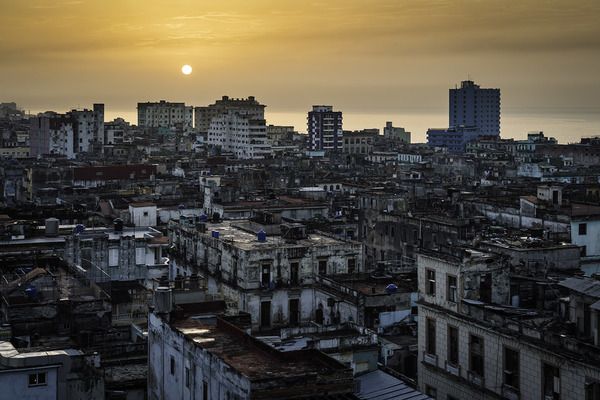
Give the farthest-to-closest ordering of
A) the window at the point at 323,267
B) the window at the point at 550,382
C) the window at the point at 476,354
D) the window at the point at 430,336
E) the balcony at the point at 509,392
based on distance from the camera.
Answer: the window at the point at 323,267, the window at the point at 430,336, the window at the point at 476,354, the balcony at the point at 509,392, the window at the point at 550,382

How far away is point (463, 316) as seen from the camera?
37438 millimetres

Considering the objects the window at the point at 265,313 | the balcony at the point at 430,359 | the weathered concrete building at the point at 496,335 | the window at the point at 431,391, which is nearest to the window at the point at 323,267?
the window at the point at 265,313

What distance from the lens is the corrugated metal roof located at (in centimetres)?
3347

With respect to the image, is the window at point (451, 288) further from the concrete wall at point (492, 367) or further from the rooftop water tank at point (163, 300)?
the rooftop water tank at point (163, 300)

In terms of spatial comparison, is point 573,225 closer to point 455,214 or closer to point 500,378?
point 455,214

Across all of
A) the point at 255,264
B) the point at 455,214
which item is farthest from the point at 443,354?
the point at 455,214

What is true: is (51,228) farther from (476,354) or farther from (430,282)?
(476,354)

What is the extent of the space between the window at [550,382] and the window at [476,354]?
12.4ft

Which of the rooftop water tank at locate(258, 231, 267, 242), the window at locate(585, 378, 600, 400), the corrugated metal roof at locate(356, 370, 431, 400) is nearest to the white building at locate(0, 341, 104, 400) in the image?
the corrugated metal roof at locate(356, 370, 431, 400)

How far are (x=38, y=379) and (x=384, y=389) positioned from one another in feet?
42.7

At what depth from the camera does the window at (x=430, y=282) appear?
3996 cm

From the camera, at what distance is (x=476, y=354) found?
121 ft

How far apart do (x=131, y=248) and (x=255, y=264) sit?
16.5 meters

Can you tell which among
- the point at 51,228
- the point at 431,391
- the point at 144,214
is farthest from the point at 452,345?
the point at 144,214
